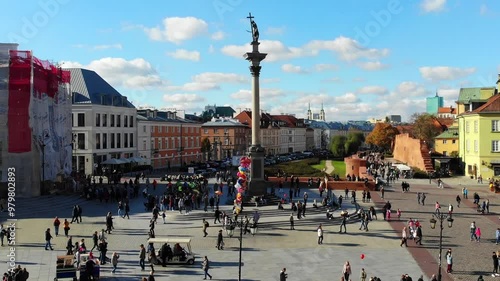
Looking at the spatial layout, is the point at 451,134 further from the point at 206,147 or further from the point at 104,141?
the point at 104,141

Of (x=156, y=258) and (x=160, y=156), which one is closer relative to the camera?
(x=156, y=258)

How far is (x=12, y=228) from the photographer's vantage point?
28047mm

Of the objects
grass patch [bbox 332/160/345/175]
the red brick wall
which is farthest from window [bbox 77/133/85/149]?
the red brick wall

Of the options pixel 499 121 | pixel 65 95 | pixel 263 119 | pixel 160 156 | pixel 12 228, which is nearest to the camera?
pixel 12 228

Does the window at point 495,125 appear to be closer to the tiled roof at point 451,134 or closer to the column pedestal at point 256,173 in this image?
the tiled roof at point 451,134

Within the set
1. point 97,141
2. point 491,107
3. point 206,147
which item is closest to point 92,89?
point 97,141

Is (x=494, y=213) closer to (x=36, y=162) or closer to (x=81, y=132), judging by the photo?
(x=36, y=162)

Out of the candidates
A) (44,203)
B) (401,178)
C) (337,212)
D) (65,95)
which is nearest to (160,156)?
(65,95)

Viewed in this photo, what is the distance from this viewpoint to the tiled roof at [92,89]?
6431cm

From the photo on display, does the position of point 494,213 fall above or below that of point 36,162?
below

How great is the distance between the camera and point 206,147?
10138cm

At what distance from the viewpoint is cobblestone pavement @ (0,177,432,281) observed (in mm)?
22453

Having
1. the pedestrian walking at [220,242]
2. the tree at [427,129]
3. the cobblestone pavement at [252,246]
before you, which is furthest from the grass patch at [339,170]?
the pedestrian walking at [220,242]

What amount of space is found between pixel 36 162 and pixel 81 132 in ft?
66.4
